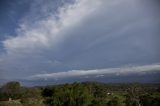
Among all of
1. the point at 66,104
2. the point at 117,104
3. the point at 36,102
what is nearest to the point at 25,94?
the point at 36,102

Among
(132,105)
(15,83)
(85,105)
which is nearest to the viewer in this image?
(85,105)

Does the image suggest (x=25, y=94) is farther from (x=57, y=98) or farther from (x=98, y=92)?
(x=98, y=92)

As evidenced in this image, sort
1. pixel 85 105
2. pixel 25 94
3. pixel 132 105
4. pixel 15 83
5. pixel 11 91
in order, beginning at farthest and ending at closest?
pixel 15 83 < pixel 132 105 < pixel 11 91 < pixel 25 94 < pixel 85 105

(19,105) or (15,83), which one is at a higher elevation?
(15,83)

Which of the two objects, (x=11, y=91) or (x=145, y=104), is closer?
(x=11, y=91)

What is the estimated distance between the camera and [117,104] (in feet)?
108

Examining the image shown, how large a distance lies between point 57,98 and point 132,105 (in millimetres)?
15097

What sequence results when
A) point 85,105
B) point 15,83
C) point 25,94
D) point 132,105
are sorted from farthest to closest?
point 15,83, point 132,105, point 25,94, point 85,105

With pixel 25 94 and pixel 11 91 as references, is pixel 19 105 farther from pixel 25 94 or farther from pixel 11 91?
pixel 11 91

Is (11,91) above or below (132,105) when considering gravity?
above

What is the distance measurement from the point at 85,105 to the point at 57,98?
3.35 meters

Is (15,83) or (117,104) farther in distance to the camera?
(15,83)

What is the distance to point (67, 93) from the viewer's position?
33094mm

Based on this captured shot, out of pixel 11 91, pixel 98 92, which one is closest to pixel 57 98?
pixel 11 91
